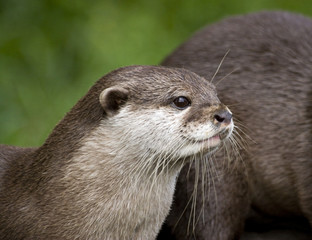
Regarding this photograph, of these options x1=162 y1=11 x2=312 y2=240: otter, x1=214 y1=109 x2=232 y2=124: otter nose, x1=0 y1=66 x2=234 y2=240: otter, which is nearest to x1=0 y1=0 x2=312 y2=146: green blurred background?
x1=162 y1=11 x2=312 y2=240: otter


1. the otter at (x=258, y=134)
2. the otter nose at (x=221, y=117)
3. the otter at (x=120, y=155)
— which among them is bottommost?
the otter at (x=120, y=155)

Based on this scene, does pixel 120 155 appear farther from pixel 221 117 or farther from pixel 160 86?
pixel 221 117

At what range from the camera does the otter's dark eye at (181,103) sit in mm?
2623

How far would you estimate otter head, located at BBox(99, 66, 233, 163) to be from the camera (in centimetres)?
257

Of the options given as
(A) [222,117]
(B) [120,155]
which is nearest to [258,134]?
(A) [222,117]

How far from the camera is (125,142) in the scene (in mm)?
2627

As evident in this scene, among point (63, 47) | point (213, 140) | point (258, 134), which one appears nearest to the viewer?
point (213, 140)

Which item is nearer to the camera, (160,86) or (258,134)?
(160,86)

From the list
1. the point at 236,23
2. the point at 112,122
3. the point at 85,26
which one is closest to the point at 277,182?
the point at 236,23

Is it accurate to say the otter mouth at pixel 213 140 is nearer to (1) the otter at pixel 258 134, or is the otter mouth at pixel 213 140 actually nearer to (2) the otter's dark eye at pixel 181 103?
(2) the otter's dark eye at pixel 181 103

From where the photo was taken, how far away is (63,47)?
578 cm

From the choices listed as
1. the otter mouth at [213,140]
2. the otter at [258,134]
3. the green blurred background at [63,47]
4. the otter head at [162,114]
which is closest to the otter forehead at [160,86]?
the otter head at [162,114]

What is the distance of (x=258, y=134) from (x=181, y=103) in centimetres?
86

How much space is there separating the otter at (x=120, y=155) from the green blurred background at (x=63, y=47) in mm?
2500
